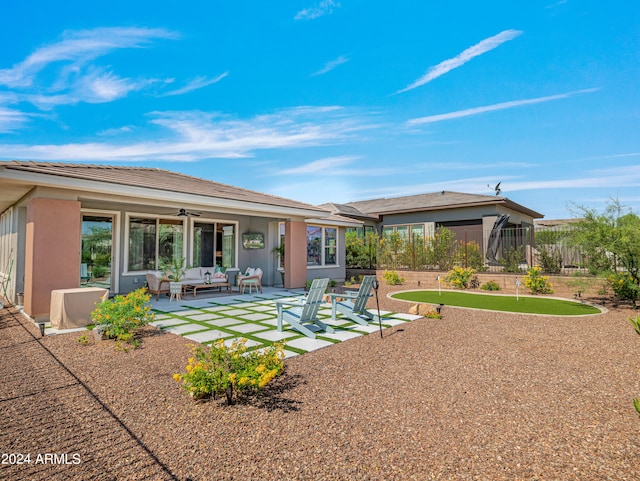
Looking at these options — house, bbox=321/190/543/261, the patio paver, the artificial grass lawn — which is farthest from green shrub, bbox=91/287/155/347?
house, bbox=321/190/543/261

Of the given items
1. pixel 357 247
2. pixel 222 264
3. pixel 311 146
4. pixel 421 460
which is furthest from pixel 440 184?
pixel 421 460

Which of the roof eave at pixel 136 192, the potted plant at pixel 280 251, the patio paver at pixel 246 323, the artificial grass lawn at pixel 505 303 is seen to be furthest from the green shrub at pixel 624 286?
the potted plant at pixel 280 251

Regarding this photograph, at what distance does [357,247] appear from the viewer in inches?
729

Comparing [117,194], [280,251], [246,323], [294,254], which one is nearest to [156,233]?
[117,194]

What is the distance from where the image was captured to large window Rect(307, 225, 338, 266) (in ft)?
53.7

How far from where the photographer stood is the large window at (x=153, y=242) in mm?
11523

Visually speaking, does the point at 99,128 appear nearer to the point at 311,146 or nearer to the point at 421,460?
the point at 311,146

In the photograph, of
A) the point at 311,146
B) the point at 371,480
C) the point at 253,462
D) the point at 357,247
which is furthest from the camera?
the point at 357,247

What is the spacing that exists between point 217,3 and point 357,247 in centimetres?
1215

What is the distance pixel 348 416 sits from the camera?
131 inches

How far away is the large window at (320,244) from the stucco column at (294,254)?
2246 millimetres

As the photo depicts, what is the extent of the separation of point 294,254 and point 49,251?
782 cm

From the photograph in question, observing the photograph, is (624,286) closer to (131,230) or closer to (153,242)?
(153,242)

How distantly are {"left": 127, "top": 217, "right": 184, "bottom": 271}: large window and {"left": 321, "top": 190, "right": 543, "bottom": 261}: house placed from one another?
34.0 feet
